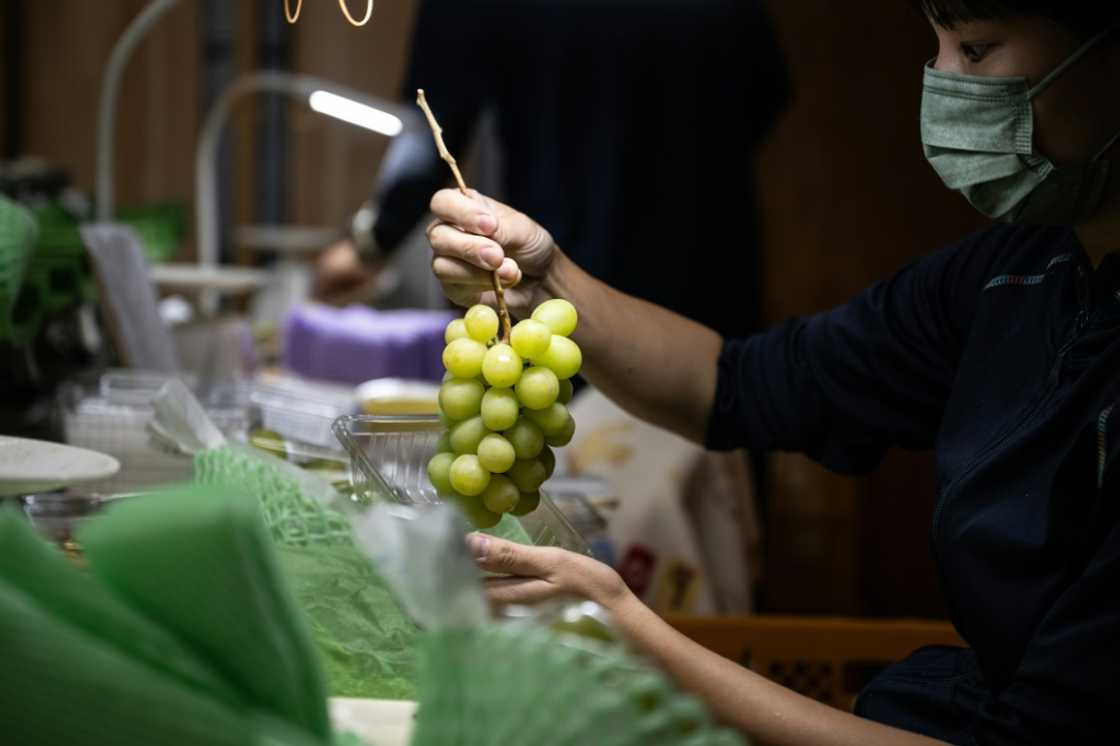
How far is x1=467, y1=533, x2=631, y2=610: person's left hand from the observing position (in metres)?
1.01

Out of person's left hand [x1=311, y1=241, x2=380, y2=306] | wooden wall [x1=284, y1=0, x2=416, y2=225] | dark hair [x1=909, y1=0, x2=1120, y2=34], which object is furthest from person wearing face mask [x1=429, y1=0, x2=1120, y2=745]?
wooden wall [x1=284, y1=0, x2=416, y2=225]

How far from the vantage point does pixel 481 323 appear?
3.78 ft

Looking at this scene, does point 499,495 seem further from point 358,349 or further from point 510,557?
point 358,349

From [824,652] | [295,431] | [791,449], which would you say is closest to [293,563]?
[295,431]

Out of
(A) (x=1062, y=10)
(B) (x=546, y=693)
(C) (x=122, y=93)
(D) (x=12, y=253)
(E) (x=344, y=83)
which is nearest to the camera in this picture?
(B) (x=546, y=693)

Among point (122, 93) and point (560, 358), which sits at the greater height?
point (122, 93)

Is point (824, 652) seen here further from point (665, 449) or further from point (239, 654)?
point (239, 654)

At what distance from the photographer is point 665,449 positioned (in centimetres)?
251

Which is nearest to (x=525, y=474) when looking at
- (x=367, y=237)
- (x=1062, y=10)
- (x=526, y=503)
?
(x=526, y=503)

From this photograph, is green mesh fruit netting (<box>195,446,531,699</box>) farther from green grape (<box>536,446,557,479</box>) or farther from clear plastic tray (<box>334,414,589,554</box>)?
green grape (<box>536,446,557,479</box>)

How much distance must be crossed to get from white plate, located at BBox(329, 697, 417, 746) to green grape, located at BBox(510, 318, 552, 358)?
341 millimetres

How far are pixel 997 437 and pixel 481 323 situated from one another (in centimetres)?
49

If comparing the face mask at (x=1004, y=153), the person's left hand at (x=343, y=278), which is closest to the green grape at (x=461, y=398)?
the face mask at (x=1004, y=153)

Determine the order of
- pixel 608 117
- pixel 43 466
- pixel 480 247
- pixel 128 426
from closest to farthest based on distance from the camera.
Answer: pixel 43 466
pixel 480 247
pixel 128 426
pixel 608 117
